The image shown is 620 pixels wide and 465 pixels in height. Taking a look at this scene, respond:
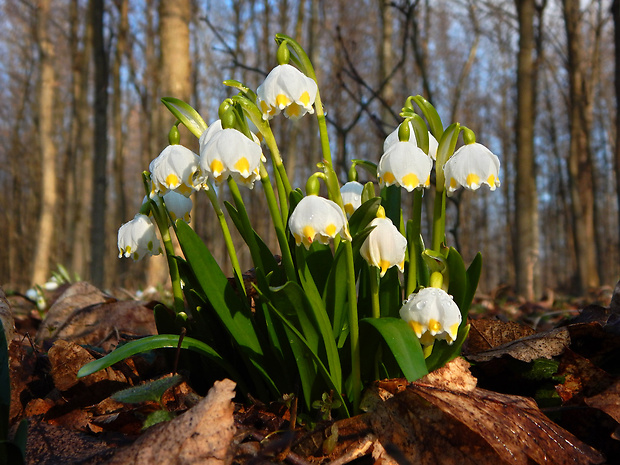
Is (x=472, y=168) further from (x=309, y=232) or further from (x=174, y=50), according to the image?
(x=174, y=50)

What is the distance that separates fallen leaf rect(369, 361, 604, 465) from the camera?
98 centimetres

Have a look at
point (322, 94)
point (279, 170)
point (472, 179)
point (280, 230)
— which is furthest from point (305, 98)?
point (322, 94)

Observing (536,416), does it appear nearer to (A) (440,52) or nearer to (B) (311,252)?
(B) (311,252)

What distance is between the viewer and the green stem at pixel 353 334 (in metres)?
1.13

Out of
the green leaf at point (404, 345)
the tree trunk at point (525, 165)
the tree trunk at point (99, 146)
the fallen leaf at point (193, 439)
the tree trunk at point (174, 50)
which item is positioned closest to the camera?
the fallen leaf at point (193, 439)

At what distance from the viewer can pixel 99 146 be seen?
22.6ft

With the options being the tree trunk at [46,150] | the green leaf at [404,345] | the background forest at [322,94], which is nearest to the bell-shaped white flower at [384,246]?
the green leaf at [404,345]

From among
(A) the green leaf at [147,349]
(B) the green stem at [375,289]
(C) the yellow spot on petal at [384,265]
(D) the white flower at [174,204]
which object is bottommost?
(A) the green leaf at [147,349]

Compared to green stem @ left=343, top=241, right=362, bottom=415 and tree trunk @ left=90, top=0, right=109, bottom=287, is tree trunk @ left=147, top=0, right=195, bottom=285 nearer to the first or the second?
tree trunk @ left=90, top=0, right=109, bottom=287

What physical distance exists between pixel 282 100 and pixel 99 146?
20.7 ft

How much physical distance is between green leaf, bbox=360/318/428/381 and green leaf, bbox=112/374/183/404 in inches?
17.5

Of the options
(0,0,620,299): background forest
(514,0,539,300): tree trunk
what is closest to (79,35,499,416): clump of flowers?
(0,0,620,299): background forest

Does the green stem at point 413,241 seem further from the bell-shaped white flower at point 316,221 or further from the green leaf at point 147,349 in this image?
the green leaf at point 147,349

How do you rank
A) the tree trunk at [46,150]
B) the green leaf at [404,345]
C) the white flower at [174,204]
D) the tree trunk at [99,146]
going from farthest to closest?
the tree trunk at [46,150] < the tree trunk at [99,146] < the white flower at [174,204] < the green leaf at [404,345]
